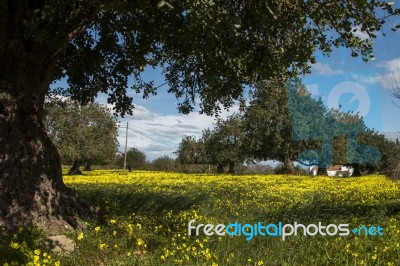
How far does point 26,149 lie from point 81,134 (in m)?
37.4

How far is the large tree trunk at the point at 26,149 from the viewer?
7340 mm

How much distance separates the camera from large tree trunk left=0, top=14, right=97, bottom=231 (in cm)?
734

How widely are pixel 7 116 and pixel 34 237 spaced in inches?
98.1

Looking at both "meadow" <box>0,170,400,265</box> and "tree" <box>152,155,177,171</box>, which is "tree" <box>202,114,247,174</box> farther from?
"meadow" <box>0,170,400,265</box>

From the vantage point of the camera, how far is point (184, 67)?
12492mm

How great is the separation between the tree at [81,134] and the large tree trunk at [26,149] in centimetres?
3434

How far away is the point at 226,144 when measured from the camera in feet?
201

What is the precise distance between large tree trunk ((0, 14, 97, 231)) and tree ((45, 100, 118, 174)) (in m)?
34.3

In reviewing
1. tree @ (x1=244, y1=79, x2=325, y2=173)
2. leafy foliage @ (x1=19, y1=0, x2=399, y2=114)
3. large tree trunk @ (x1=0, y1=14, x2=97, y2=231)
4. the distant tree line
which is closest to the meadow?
large tree trunk @ (x1=0, y1=14, x2=97, y2=231)

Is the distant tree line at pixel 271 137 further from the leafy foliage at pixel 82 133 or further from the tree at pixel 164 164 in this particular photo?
the tree at pixel 164 164

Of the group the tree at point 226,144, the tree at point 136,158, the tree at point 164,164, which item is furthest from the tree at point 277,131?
the tree at point 136,158

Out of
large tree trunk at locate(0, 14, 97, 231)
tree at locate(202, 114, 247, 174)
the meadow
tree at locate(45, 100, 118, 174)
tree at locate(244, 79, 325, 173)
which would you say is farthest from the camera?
tree at locate(202, 114, 247, 174)

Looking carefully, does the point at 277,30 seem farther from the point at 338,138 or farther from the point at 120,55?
the point at 338,138

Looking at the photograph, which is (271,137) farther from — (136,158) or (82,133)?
(136,158)
